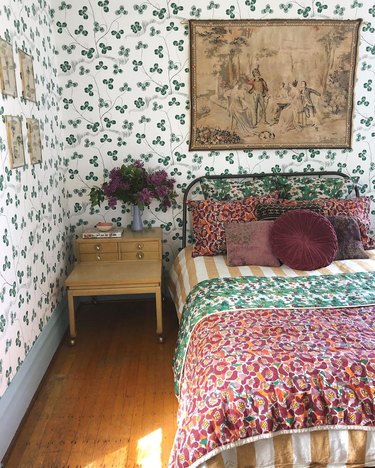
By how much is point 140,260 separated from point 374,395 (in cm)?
199

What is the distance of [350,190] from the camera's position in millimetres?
3291

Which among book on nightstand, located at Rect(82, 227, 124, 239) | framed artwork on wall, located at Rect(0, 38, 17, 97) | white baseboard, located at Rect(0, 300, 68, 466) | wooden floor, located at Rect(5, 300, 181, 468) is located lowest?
wooden floor, located at Rect(5, 300, 181, 468)

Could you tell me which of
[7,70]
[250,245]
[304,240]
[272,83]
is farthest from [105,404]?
[272,83]

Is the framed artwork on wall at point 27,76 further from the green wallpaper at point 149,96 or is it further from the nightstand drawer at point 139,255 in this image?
the nightstand drawer at point 139,255

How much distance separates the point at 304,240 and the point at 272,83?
1314mm

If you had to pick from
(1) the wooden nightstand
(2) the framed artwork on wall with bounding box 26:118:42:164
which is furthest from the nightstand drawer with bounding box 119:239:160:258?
(2) the framed artwork on wall with bounding box 26:118:42:164

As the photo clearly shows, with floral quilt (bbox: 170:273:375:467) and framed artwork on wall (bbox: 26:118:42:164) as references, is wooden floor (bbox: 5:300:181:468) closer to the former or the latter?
floral quilt (bbox: 170:273:375:467)

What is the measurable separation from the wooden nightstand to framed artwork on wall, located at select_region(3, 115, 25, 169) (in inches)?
35.1

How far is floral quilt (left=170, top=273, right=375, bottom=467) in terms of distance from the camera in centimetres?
144

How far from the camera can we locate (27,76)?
8.06 ft

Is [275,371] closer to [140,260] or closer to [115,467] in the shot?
[115,467]

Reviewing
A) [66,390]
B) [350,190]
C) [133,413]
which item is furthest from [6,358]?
[350,190]

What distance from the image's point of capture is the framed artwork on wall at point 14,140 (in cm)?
214

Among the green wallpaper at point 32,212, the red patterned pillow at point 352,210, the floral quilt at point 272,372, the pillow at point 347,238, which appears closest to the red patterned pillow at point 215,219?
the red patterned pillow at point 352,210
